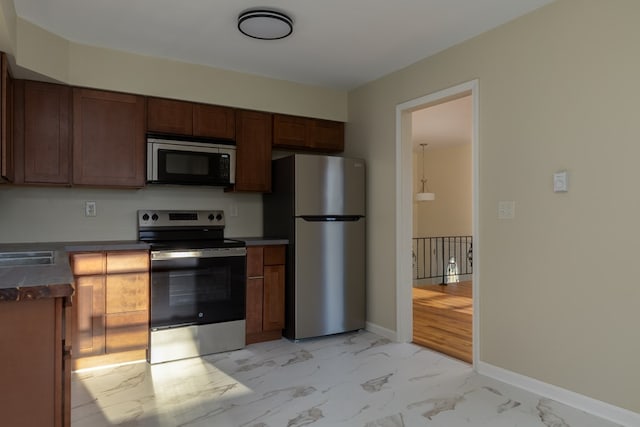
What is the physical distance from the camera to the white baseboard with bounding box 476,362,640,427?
227 cm

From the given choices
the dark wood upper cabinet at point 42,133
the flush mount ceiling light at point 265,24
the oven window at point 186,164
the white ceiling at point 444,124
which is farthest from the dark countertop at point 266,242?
the white ceiling at point 444,124

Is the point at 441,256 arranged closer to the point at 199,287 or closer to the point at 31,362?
the point at 199,287

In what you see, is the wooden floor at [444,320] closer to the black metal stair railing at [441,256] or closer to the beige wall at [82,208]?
the black metal stair railing at [441,256]

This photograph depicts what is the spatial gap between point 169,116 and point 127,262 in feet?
4.04

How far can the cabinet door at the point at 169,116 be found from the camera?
351 cm

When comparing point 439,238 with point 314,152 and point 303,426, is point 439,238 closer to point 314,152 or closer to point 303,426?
point 314,152

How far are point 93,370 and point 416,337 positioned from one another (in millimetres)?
2634

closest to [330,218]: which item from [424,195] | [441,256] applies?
[424,195]

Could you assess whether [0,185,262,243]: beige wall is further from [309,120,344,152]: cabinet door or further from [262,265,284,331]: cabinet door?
[309,120,344,152]: cabinet door

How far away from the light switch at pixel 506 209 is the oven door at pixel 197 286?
2.00m

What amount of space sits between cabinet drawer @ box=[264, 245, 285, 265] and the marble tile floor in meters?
0.75

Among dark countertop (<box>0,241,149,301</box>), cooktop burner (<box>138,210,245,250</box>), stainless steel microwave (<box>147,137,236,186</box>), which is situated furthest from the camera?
cooktop burner (<box>138,210,245,250</box>)

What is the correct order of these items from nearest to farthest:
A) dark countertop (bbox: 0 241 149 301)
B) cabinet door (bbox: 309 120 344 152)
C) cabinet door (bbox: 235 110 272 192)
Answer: dark countertop (bbox: 0 241 149 301), cabinet door (bbox: 235 110 272 192), cabinet door (bbox: 309 120 344 152)

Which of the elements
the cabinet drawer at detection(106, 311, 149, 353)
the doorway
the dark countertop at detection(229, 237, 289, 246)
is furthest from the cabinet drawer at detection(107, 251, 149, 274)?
the doorway
